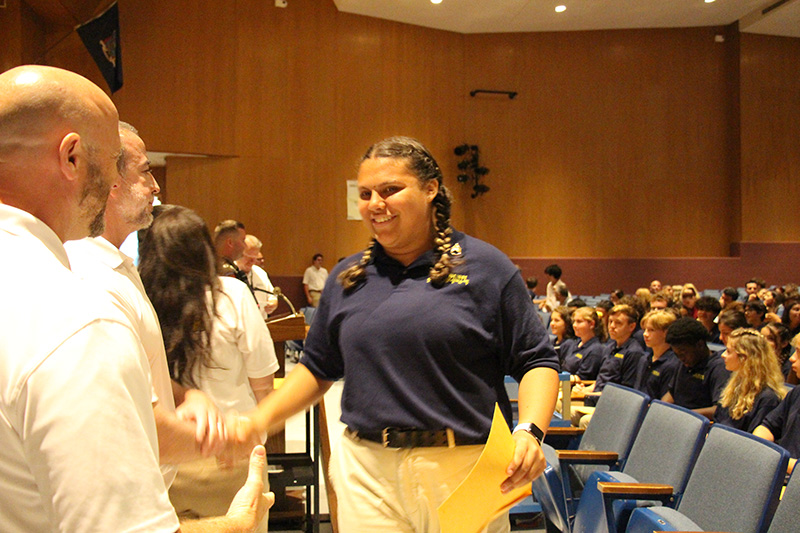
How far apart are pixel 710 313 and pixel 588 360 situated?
7.38 ft

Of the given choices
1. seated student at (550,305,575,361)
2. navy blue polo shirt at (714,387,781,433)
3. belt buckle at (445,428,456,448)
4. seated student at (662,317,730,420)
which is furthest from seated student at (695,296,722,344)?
belt buckle at (445,428,456,448)

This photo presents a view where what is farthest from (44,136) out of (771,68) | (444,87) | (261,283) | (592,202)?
(771,68)

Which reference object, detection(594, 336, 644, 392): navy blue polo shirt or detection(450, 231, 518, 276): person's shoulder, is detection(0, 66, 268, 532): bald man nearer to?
detection(450, 231, 518, 276): person's shoulder

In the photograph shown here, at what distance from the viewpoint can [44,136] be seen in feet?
3.00

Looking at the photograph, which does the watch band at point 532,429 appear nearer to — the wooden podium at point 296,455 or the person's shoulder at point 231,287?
the person's shoulder at point 231,287

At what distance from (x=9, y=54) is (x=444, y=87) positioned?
826 centimetres

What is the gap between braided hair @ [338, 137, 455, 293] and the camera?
1.93 meters

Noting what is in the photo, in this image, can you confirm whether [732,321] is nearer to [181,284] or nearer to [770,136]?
[181,284]

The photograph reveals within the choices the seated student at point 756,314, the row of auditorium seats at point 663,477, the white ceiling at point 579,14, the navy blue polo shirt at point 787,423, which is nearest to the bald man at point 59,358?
the row of auditorium seats at point 663,477

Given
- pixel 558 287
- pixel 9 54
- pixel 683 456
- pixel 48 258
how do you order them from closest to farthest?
pixel 48 258
pixel 683 456
pixel 9 54
pixel 558 287

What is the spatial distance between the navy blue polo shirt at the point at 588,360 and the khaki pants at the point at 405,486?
4774 millimetres

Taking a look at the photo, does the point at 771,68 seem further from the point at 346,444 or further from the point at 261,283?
the point at 346,444

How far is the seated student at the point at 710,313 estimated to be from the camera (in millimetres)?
7797

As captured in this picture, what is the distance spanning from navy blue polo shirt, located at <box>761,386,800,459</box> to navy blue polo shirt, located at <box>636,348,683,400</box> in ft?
3.76
